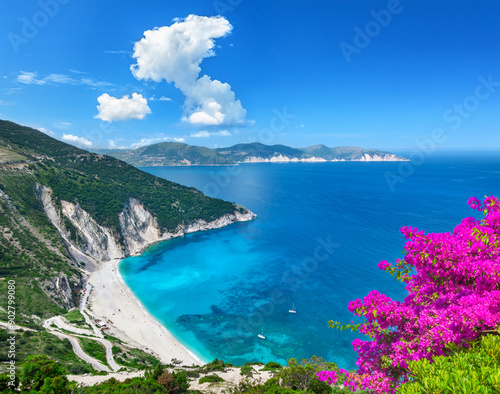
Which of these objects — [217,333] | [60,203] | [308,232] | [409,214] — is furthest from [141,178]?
[409,214]

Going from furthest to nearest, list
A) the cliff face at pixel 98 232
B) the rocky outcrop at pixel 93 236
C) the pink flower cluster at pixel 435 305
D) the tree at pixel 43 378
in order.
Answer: the rocky outcrop at pixel 93 236, the cliff face at pixel 98 232, the tree at pixel 43 378, the pink flower cluster at pixel 435 305

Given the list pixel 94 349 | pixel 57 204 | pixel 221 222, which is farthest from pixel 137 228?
pixel 94 349

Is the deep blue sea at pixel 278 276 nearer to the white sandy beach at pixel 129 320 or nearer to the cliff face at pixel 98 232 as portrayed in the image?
the white sandy beach at pixel 129 320

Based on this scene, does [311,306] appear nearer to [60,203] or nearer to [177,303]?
[177,303]

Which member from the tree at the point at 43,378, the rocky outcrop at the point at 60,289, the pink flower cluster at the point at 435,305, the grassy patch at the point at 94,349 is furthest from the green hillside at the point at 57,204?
the pink flower cluster at the point at 435,305

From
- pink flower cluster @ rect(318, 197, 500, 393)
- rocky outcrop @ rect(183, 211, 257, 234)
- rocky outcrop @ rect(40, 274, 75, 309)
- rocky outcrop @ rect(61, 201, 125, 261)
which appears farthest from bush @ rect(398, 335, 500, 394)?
rocky outcrop @ rect(183, 211, 257, 234)
